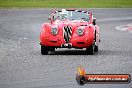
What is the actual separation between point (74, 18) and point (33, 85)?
8.63 meters

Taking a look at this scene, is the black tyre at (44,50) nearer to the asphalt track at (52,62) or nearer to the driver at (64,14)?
the asphalt track at (52,62)

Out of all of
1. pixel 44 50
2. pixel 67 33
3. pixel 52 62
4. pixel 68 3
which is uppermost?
pixel 67 33

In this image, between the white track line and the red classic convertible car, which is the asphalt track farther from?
the white track line

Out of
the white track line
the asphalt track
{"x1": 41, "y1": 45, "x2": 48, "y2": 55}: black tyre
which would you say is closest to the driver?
the asphalt track

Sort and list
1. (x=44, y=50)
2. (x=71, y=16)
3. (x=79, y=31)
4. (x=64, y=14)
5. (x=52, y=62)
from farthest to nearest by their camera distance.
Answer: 1. (x=64, y=14)
2. (x=71, y=16)
3. (x=44, y=50)
4. (x=79, y=31)
5. (x=52, y=62)

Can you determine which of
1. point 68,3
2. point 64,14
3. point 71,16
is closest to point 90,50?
point 71,16

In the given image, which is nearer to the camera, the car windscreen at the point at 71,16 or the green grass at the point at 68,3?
the car windscreen at the point at 71,16

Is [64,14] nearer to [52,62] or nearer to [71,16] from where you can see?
[71,16]

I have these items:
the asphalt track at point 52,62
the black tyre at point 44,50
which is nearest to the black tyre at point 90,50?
the asphalt track at point 52,62

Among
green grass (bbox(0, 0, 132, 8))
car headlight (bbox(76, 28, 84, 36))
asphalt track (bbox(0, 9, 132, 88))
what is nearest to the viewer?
asphalt track (bbox(0, 9, 132, 88))

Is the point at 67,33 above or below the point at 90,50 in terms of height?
above

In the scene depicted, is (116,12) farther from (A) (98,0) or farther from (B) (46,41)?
(B) (46,41)

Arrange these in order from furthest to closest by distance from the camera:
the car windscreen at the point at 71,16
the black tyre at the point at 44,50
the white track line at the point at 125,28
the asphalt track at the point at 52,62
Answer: the white track line at the point at 125,28, the car windscreen at the point at 71,16, the black tyre at the point at 44,50, the asphalt track at the point at 52,62

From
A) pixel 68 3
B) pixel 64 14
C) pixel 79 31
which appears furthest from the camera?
pixel 68 3
